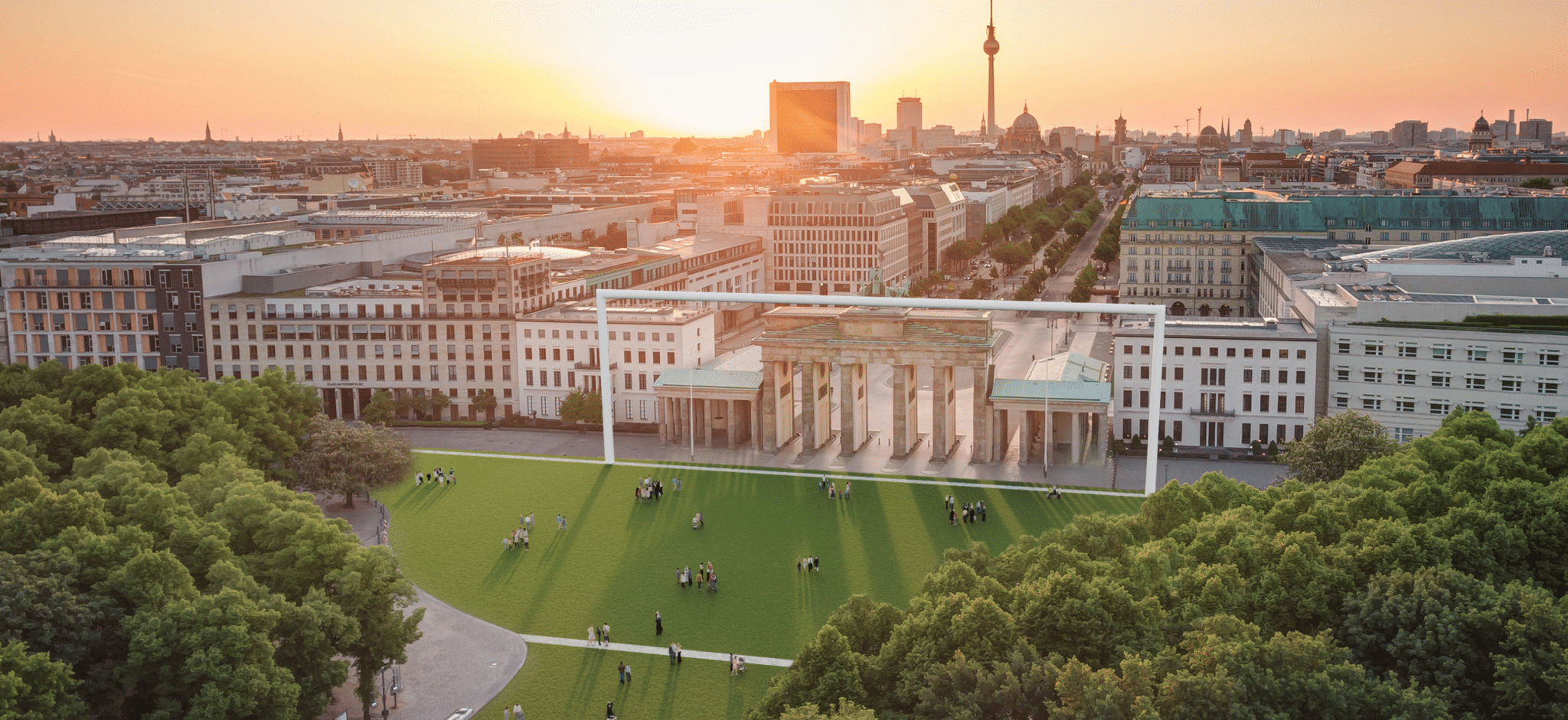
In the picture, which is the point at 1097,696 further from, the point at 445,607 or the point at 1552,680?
the point at 445,607

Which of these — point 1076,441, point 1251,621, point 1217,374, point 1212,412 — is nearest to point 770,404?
point 1076,441

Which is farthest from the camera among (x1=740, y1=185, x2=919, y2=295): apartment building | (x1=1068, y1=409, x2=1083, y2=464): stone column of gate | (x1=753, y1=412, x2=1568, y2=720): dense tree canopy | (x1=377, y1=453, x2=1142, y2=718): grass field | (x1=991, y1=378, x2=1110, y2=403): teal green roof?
(x1=740, y1=185, x2=919, y2=295): apartment building

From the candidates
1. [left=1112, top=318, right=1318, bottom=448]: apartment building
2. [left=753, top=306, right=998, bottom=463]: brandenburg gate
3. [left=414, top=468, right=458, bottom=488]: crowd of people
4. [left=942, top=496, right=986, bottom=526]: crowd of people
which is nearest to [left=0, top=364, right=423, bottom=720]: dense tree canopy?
[left=414, top=468, right=458, bottom=488]: crowd of people

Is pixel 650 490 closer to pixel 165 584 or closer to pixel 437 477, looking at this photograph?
pixel 437 477

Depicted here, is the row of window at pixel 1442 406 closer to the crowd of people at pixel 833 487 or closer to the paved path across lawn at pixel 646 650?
the crowd of people at pixel 833 487

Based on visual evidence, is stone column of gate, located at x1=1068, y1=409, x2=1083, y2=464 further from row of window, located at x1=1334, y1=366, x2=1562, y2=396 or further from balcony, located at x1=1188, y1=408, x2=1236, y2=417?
row of window, located at x1=1334, y1=366, x2=1562, y2=396

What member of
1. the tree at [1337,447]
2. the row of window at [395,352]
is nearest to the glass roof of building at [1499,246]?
the tree at [1337,447]

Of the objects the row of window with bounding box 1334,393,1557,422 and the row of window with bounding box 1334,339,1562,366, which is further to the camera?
the row of window with bounding box 1334,393,1557,422
